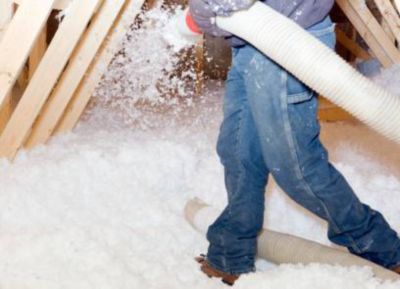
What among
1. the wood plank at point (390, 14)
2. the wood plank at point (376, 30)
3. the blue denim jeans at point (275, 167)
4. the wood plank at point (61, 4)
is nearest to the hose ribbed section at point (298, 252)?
the blue denim jeans at point (275, 167)

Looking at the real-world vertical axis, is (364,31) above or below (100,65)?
above

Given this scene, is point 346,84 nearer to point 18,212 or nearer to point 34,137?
point 18,212

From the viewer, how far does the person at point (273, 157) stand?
1.32 meters

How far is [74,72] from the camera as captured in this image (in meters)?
2.16

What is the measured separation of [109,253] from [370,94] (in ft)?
2.80

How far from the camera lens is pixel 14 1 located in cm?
191

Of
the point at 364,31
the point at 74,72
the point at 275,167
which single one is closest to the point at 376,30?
the point at 364,31

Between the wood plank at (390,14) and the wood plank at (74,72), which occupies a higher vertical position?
the wood plank at (390,14)

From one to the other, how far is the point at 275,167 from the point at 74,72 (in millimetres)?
1104

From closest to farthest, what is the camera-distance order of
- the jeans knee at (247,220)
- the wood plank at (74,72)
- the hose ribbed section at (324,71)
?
the hose ribbed section at (324,71), the jeans knee at (247,220), the wood plank at (74,72)

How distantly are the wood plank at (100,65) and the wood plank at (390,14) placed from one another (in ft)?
4.85

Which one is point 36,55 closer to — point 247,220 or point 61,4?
point 61,4

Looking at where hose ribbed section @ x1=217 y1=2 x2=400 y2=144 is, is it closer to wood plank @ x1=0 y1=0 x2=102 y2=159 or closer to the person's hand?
the person's hand

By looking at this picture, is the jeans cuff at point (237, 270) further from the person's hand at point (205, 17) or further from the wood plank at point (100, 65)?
the wood plank at point (100, 65)
